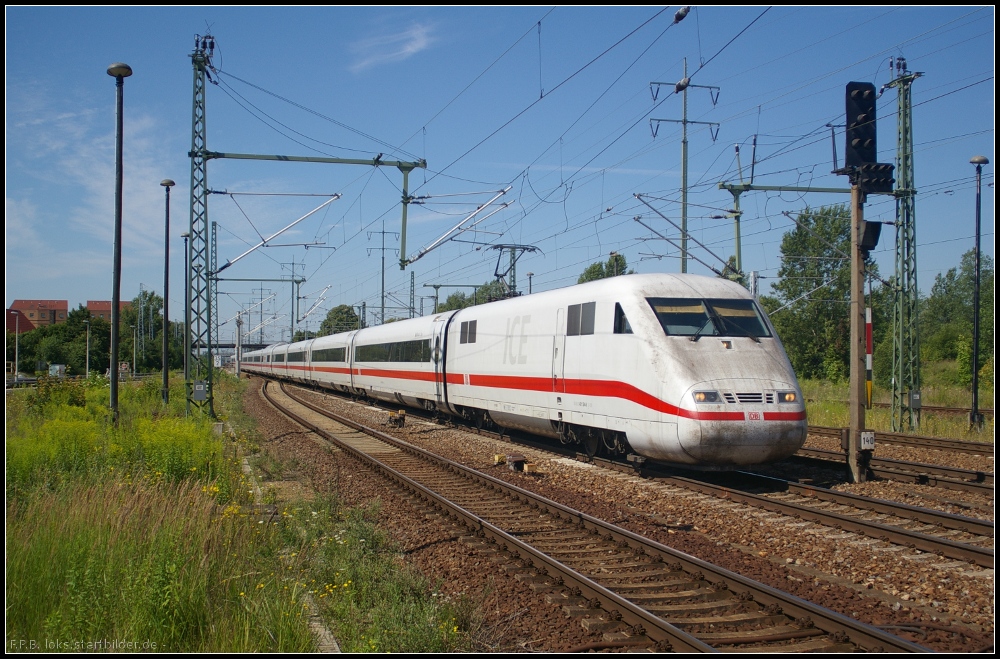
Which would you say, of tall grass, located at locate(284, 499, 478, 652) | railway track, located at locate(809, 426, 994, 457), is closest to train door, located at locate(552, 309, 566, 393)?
tall grass, located at locate(284, 499, 478, 652)

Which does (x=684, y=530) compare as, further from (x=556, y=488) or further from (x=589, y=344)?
(x=589, y=344)

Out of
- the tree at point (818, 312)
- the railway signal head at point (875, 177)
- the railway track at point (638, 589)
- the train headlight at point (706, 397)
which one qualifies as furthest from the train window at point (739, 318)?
the tree at point (818, 312)

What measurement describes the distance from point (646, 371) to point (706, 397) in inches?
44.3

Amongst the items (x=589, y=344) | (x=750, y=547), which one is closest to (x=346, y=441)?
(x=589, y=344)

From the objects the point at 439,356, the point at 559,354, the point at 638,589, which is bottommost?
the point at 638,589

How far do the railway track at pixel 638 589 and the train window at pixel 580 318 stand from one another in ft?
11.5

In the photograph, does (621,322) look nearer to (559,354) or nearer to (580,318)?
(580,318)

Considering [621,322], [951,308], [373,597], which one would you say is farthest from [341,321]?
[373,597]

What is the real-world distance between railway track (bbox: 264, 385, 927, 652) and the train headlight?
8.16 ft

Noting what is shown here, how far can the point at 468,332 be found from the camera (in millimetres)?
19688

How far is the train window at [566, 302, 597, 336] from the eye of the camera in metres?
13.3

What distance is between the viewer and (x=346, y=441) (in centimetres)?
1858

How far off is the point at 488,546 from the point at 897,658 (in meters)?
4.37

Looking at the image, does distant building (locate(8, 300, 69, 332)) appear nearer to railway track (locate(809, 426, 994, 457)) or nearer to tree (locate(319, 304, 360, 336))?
tree (locate(319, 304, 360, 336))
